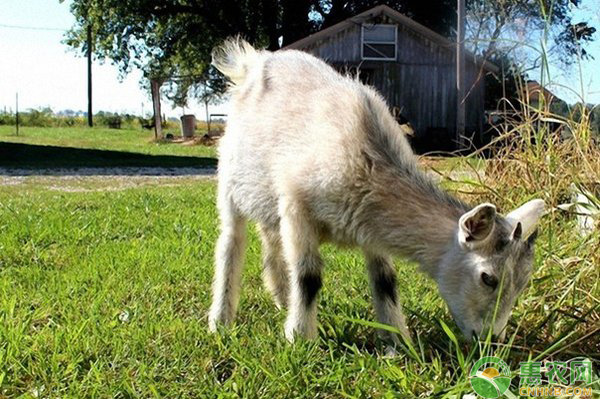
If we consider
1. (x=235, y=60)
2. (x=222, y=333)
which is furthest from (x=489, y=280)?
(x=235, y=60)

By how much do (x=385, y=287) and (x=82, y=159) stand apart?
1577 cm

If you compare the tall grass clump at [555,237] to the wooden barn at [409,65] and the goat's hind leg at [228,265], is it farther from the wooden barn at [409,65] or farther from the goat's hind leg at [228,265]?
the wooden barn at [409,65]

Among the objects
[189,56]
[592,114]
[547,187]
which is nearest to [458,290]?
[547,187]

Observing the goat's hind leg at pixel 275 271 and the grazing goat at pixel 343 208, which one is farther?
the goat's hind leg at pixel 275 271

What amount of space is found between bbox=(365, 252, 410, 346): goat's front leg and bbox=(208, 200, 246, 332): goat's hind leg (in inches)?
35.0

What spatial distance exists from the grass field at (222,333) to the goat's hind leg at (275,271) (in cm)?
10

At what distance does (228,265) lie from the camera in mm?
4227

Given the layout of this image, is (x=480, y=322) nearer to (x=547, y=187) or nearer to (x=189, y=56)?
(x=547, y=187)

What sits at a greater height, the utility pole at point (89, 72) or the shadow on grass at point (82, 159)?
the utility pole at point (89, 72)

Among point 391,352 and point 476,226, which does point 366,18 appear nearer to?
point 391,352

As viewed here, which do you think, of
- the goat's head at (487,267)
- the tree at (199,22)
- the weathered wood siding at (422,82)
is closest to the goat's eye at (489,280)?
the goat's head at (487,267)

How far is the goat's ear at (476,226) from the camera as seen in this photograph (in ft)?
9.53

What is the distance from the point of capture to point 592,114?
17.7 feet

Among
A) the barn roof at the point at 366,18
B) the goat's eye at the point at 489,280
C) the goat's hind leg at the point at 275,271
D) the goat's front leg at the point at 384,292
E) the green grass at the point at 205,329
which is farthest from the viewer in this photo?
the barn roof at the point at 366,18
